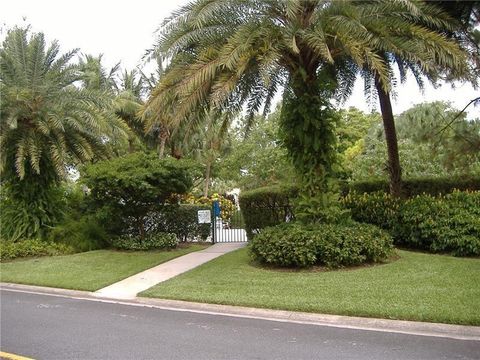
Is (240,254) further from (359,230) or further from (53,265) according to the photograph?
(53,265)

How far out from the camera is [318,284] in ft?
31.8

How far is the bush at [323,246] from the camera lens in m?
11.2

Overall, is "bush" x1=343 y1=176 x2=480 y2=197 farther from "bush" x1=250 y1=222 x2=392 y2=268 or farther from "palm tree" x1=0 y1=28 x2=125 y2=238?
"palm tree" x1=0 y1=28 x2=125 y2=238

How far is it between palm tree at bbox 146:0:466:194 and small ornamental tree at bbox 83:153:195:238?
11.4 feet

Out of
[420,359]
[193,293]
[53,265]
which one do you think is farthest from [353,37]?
[53,265]

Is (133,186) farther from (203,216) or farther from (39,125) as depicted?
(39,125)

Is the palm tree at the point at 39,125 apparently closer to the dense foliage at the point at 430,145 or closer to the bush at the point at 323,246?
the bush at the point at 323,246

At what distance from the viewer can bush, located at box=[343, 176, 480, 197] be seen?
14.6 meters

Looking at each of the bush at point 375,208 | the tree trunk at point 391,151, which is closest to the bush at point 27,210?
the bush at point 375,208

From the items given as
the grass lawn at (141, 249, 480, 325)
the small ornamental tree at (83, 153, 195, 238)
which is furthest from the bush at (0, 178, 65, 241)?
the grass lawn at (141, 249, 480, 325)

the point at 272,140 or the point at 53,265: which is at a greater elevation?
the point at 272,140

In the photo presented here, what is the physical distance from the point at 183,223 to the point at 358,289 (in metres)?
9.77

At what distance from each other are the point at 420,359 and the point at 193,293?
195 inches

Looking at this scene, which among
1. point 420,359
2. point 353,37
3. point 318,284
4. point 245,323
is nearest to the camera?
point 420,359
